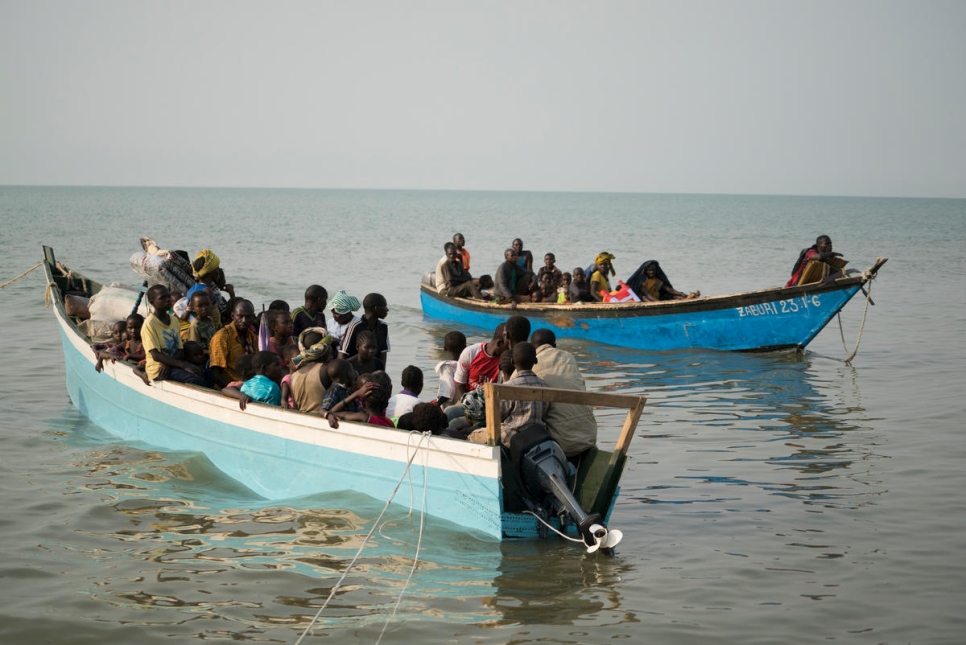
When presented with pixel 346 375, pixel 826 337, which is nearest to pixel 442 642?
pixel 346 375

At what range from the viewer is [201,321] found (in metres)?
8.95

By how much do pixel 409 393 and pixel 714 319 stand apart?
785 cm

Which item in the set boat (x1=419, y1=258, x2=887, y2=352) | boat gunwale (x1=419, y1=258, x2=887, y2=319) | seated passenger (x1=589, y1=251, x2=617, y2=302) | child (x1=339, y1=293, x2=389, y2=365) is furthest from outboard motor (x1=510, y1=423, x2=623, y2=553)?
seated passenger (x1=589, y1=251, x2=617, y2=302)

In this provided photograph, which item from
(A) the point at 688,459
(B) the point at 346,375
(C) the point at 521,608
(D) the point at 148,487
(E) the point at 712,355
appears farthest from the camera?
(E) the point at 712,355

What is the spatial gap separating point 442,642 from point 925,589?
10.4ft

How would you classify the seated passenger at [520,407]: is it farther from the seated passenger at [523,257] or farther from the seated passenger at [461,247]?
the seated passenger at [461,247]

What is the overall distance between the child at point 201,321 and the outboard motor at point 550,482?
145 inches

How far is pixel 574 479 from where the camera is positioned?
6.67 metres

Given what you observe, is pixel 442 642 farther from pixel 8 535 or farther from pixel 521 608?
pixel 8 535

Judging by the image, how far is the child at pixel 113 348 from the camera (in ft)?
30.1

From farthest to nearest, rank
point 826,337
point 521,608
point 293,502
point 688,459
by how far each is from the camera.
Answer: point 826,337, point 688,459, point 293,502, point 521,608

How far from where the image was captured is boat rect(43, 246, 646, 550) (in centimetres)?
628

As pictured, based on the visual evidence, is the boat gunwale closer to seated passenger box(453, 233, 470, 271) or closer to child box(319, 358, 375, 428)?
seated passenger box(453, 233, 470, 271)

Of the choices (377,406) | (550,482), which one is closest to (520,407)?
(550,482)
